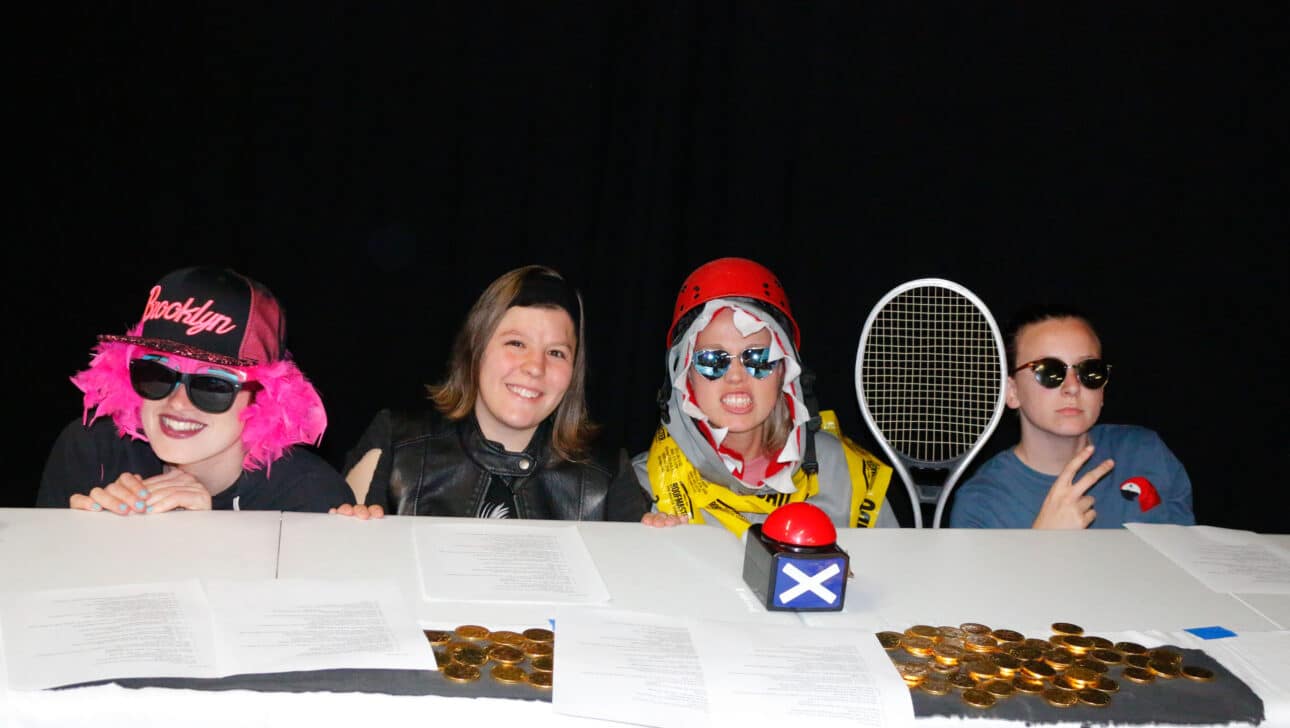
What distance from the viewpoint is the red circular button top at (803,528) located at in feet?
5.91

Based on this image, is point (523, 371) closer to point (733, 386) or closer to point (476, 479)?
point (476, 479)

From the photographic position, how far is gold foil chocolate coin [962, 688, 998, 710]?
1.51m

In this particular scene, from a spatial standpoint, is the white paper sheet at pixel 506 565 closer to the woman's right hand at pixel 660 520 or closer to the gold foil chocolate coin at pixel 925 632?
the woman's right hand at pixel 660 520

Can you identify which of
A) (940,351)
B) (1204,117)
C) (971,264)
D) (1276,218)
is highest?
(1204,117)

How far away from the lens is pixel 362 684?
56.7 inches

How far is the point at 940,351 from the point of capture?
3035mm

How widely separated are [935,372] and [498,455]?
1.24 meters

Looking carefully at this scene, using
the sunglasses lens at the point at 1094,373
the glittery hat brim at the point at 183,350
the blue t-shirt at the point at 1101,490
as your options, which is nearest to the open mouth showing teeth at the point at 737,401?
the blue t-shirt at the point at 1101,490

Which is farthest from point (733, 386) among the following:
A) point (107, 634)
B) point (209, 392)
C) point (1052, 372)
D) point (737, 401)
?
point (107, 634)

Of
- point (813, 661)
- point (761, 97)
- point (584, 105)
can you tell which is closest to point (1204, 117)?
point (761, 97)

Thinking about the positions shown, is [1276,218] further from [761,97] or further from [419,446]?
[419,446]

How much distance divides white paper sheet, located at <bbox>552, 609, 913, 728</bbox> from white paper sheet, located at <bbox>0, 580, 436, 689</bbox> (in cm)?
24

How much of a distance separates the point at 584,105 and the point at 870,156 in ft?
3.62

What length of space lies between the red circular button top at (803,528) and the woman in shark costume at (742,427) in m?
0.99
